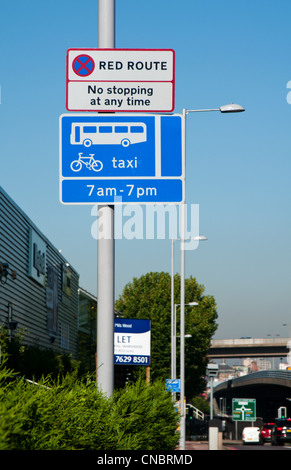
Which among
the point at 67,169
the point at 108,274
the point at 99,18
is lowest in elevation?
the point at 108,274

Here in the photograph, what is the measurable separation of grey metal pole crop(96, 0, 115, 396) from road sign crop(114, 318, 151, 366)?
20.5 m

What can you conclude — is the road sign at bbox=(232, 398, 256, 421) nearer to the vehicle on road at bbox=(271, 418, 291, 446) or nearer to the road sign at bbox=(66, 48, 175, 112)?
the vehicle on road at bbox=(271, 418, 291, 446)

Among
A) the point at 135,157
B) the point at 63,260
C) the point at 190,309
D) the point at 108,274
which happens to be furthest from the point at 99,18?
the point at 190,309

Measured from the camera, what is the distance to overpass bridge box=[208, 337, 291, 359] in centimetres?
11950

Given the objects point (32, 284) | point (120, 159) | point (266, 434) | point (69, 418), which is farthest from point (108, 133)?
point (266, 434)

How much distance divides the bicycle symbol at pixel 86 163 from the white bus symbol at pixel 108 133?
163 mm

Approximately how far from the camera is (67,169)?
9133 millimetres

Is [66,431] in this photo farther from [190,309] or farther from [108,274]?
[190,309]

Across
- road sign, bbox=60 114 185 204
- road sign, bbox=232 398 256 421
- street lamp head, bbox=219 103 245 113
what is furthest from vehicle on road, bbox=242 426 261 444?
road sign, bbox=60 114 185 204

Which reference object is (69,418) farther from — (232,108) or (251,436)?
(251,436)
